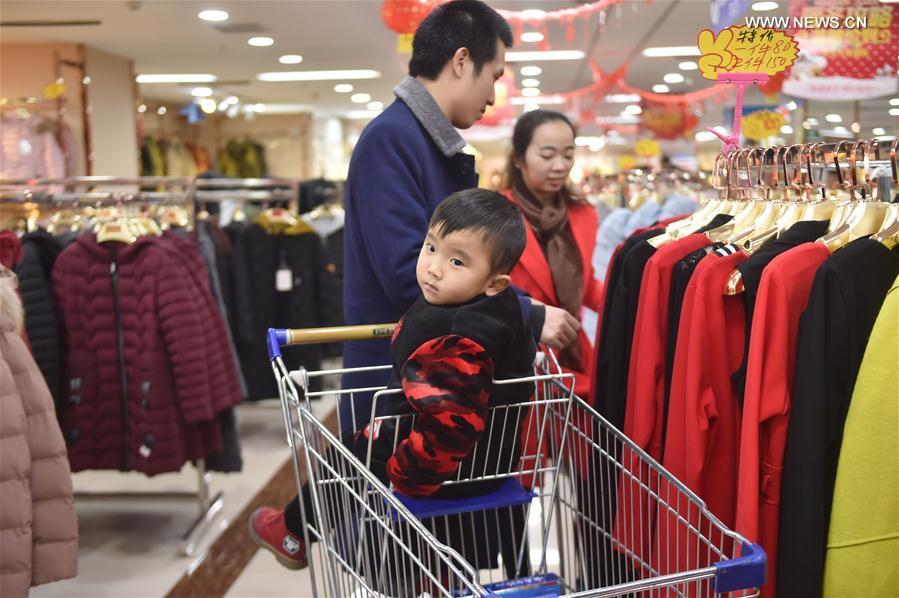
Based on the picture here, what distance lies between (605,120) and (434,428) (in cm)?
879

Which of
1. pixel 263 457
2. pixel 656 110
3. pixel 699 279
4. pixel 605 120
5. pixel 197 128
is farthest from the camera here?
pixel 197 128

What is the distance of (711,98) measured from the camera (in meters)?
4.75

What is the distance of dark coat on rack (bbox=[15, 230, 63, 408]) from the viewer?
10.8 feet

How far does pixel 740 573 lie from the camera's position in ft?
3.99

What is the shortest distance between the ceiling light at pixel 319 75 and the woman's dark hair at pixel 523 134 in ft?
26.9

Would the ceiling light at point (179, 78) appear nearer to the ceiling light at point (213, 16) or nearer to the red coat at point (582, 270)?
the ceiling light at point (213, 16)

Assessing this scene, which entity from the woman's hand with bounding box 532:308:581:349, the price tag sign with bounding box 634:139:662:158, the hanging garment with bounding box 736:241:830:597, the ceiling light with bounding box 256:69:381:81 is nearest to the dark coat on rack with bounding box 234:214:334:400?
the price tag sign with bounding box 634:139:662:158

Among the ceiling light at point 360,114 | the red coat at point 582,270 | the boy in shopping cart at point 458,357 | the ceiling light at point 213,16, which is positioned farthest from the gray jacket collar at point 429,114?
the ceiling light at point 360,114

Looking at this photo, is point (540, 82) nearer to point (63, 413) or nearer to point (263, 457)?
point (263, 457)

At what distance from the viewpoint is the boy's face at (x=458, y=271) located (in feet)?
4.89

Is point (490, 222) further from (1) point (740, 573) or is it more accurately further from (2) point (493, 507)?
(1) point (740, 573)

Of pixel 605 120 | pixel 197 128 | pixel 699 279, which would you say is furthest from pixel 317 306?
pixel 197 128

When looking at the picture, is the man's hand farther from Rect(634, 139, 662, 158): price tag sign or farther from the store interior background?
Rect(634, 139, 662, 158): price tag sign

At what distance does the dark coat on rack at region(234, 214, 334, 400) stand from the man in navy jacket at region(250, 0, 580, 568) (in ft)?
9.45
